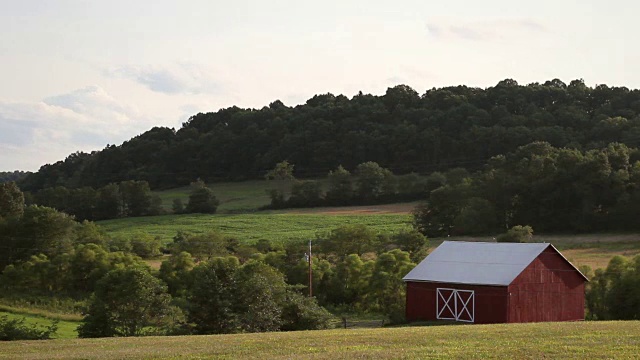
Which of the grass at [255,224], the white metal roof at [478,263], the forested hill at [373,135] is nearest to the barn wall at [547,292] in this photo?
the white metal roof at [478,263]

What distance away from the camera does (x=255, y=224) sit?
8094cm

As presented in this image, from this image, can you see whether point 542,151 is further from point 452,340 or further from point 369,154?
point 452,340

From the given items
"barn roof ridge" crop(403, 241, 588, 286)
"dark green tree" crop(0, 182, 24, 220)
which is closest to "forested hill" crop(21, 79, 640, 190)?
"dark green tree" crop(0, 182, 24, 220)

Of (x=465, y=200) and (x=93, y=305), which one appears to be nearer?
(x=93, y=305)

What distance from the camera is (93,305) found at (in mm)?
36562

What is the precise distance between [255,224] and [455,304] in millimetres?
40797

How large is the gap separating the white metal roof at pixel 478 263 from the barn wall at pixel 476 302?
0.87 feet

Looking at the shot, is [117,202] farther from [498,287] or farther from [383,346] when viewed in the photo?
[383,346]

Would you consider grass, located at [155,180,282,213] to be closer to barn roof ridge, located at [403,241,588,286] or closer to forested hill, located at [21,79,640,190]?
forested hill, located at [21,79,640,190]

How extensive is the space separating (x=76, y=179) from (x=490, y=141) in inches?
2008

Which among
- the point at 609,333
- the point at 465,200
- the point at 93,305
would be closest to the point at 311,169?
the point at 465,200

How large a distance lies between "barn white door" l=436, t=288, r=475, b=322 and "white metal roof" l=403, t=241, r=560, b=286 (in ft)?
1.65

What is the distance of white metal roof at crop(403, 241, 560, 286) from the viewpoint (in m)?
41.5

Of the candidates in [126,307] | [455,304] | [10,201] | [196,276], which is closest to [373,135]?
[10,201]
